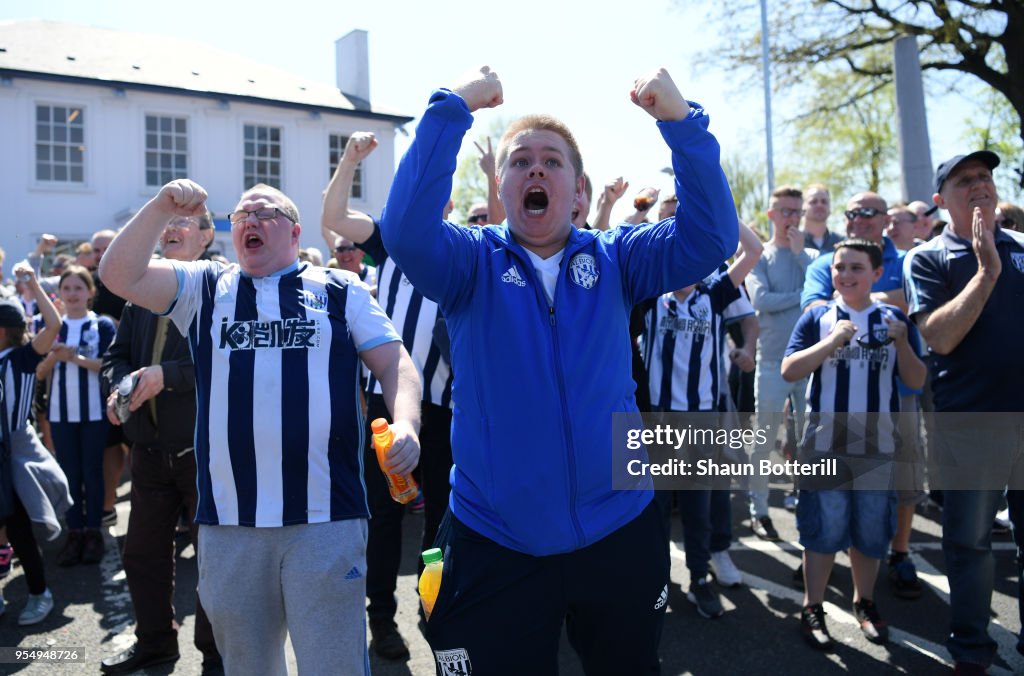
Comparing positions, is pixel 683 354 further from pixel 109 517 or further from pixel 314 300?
pixel 109 517

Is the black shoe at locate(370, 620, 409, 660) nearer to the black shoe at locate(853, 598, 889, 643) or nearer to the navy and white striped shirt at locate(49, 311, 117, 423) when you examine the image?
the black shoe at locate(853, 598, 889, 643)

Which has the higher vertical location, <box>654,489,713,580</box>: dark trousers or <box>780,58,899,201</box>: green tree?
<box>780,58,899,201</box>: green tree

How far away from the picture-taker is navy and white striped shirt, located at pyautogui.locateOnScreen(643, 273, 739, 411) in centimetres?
505

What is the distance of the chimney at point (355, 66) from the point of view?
24438 mm

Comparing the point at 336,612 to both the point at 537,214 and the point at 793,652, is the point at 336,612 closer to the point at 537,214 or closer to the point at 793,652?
the point at 537,214

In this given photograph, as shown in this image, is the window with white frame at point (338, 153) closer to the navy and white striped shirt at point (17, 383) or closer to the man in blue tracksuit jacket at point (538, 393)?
the navy and white striped shirt at point (17, 383)

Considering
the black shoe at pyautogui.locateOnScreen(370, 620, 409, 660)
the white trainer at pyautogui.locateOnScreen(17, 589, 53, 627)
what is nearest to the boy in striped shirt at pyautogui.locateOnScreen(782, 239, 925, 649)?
the black shoe at pyautogui.locateOnScreen(370, 620, 409, 660)

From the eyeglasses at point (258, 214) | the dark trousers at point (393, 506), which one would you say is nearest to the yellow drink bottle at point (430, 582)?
the eyeglasses at point (258, 214)

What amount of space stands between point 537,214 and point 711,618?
3.22 m

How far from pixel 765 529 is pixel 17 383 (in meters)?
5.35

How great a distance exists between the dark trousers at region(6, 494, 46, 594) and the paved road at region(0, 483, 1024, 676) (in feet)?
0.71

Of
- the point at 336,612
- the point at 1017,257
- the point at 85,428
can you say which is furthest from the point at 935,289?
the point at 85,428

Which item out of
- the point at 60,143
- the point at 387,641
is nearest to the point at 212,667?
the point at 387,641

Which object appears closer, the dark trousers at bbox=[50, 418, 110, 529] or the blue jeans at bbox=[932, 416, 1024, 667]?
the blue jeans at bbox=[932, 416, 1024, 667]
